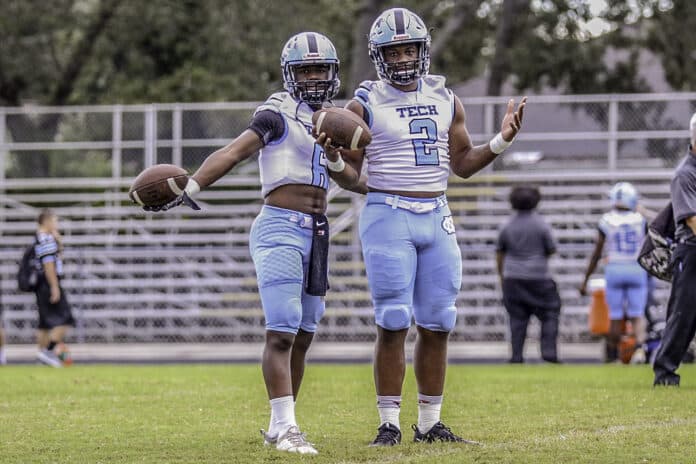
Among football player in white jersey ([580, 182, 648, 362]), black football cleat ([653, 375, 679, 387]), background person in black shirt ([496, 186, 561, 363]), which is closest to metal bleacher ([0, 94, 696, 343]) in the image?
background person in black shirt ([496, 186, 561, 363])

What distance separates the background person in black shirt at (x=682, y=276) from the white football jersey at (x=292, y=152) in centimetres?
337

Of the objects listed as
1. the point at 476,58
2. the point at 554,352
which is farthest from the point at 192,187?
the point at 476,58

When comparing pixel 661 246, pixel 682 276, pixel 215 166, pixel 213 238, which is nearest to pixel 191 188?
pixel 215 166

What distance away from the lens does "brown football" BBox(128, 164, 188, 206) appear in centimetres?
625

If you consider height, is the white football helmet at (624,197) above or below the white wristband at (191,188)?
above

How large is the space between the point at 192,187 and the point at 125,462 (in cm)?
132

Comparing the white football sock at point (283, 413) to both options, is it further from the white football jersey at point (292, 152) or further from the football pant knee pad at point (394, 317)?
the white football jersey at point (292, 152)

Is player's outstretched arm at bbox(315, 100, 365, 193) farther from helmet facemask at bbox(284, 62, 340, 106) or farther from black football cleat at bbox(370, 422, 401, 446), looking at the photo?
black football cleat at bbox(370, 422, 401, 446)

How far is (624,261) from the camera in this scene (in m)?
13.9

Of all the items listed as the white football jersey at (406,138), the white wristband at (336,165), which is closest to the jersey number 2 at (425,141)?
the white football jersey at (406,138)

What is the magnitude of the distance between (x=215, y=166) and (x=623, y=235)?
8.26 meters

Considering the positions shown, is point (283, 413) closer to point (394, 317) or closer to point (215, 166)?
point (394, 317)

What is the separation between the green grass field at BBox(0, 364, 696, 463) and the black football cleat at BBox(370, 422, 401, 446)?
0.10 m

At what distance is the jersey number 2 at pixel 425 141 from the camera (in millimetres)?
6734
